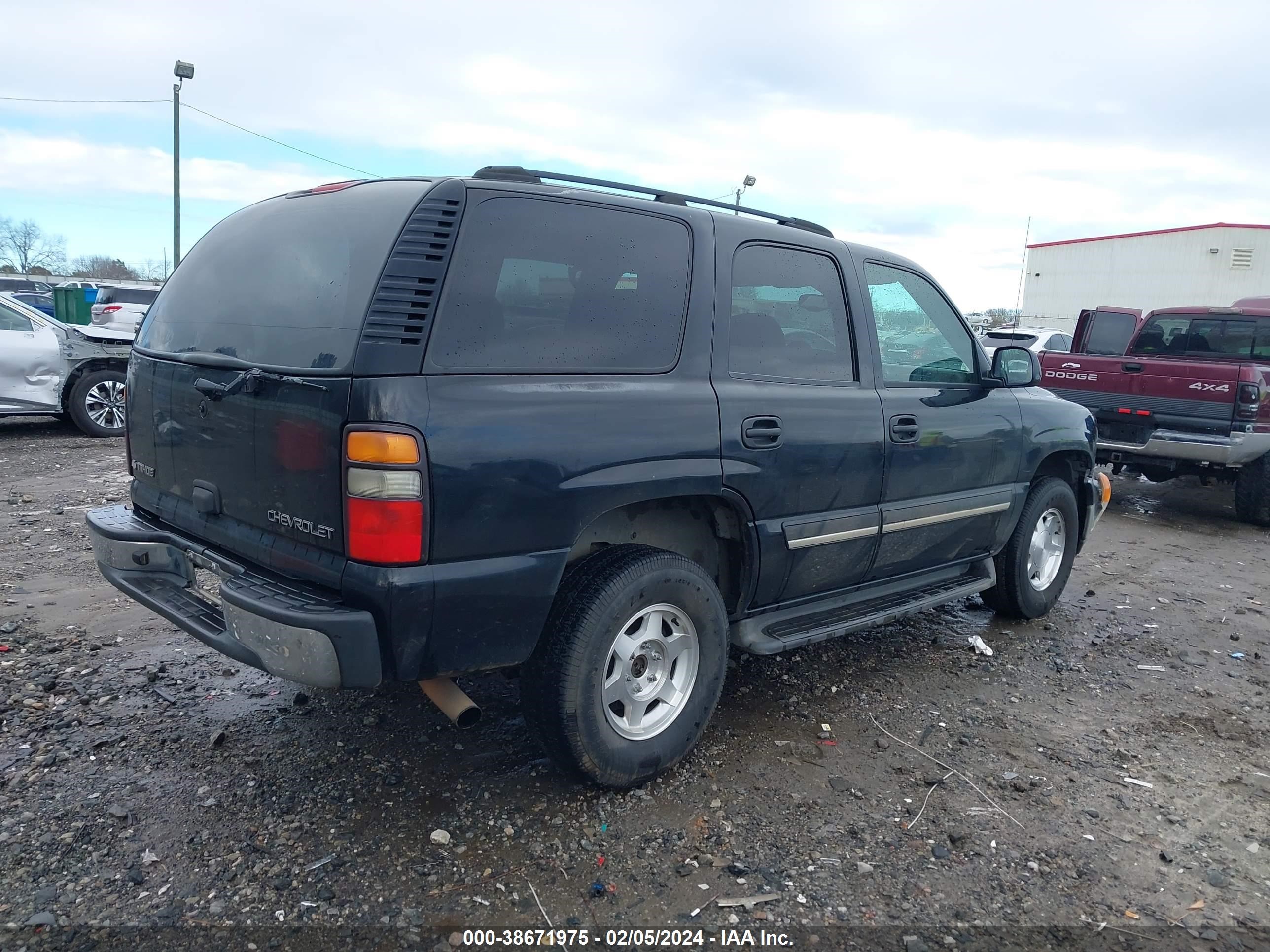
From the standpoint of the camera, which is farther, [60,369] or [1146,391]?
[60,369]

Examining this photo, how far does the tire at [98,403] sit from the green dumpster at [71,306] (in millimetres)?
19532

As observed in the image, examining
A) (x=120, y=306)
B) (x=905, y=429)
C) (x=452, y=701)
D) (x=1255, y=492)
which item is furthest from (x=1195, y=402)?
(x=120, y=306)

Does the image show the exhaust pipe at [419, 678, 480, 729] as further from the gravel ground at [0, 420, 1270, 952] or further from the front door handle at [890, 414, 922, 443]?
the front door handle at [890, 414, 922, 443]

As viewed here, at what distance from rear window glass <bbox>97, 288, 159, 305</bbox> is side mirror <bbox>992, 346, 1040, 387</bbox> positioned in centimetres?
2115

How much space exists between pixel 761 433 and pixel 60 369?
8.83 meters

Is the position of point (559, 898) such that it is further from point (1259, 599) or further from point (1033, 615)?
point (1259, 599)

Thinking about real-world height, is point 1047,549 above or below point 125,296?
below

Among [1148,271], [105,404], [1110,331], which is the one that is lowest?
[105,404]

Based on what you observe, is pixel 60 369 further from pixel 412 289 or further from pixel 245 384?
pixel 412 289

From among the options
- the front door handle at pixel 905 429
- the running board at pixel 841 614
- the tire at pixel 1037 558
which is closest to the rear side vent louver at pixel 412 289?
the running board at pixel 841 614

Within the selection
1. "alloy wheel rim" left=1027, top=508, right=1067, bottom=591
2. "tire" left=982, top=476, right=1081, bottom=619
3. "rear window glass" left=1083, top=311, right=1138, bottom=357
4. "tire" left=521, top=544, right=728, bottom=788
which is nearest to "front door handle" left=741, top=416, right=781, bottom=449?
"tire" left=521, top=544, right=728, bottom=788

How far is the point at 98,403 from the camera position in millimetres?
9742

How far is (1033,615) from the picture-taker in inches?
200

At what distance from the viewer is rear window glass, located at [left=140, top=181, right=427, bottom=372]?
2625mm
